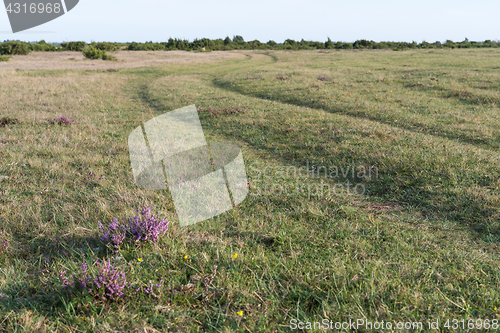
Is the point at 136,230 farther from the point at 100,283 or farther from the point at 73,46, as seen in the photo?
the point at 73,46

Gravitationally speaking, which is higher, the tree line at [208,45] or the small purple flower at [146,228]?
the tree line at [208,45]

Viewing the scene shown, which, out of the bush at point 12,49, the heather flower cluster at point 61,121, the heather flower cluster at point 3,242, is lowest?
the heather flower cluster at point 61,121

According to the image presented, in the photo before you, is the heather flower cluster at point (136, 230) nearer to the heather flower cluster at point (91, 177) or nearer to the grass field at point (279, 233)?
the grass field at point (279, 233)

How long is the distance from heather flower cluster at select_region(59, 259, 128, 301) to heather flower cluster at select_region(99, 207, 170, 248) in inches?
25.3

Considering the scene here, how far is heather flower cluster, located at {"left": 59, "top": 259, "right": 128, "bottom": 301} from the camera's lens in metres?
3.03

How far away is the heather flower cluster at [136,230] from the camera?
152 inches

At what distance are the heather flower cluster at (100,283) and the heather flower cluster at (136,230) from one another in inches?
25.3

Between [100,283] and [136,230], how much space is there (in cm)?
100

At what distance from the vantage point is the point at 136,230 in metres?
3.98

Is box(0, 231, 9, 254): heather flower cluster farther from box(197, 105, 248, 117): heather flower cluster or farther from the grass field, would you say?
box(197, 105, 248, 117): heather flower cluster

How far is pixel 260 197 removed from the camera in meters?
5.96

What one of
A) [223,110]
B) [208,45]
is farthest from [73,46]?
[223,110]

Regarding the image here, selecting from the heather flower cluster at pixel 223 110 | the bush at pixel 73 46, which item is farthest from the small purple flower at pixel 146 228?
the bush at pixel 73 46

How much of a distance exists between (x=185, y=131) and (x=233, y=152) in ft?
8.12
